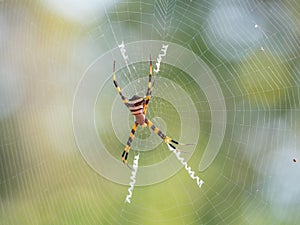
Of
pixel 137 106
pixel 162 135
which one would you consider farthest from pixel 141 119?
pixel 137 106

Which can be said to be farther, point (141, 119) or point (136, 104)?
point (141, 119)

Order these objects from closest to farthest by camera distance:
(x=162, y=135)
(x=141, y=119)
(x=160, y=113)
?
(x=141, y=119) → (x=162, y=135) → (x=160, y=113)

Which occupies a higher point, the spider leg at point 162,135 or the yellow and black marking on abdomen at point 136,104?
the yellow and black marking on abdomen at point 136,104

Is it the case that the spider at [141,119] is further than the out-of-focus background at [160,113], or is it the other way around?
the out-of-focus background at [160,113]

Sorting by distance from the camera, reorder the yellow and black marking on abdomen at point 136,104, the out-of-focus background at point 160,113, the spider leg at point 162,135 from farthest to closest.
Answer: the out-of-focus background at point 160,113 < the spider leg at point 162,135 < the yellow and black marking on abdomen at point 136,104

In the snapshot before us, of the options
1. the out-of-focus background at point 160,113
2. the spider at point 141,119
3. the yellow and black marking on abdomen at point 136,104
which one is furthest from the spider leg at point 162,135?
the yellow and black marking on abdomen at point 136,104

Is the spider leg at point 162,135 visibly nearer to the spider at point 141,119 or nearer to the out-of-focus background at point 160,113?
the spider at point 141,119

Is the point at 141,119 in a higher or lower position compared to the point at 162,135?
higher

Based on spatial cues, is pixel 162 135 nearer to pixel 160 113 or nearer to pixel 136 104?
pixel 160 113

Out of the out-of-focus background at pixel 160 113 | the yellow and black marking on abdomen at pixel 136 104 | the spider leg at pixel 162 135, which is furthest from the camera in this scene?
the out-of-focus background at pixel 160 113

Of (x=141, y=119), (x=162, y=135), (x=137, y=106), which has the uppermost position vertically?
(x=137, y=106)
